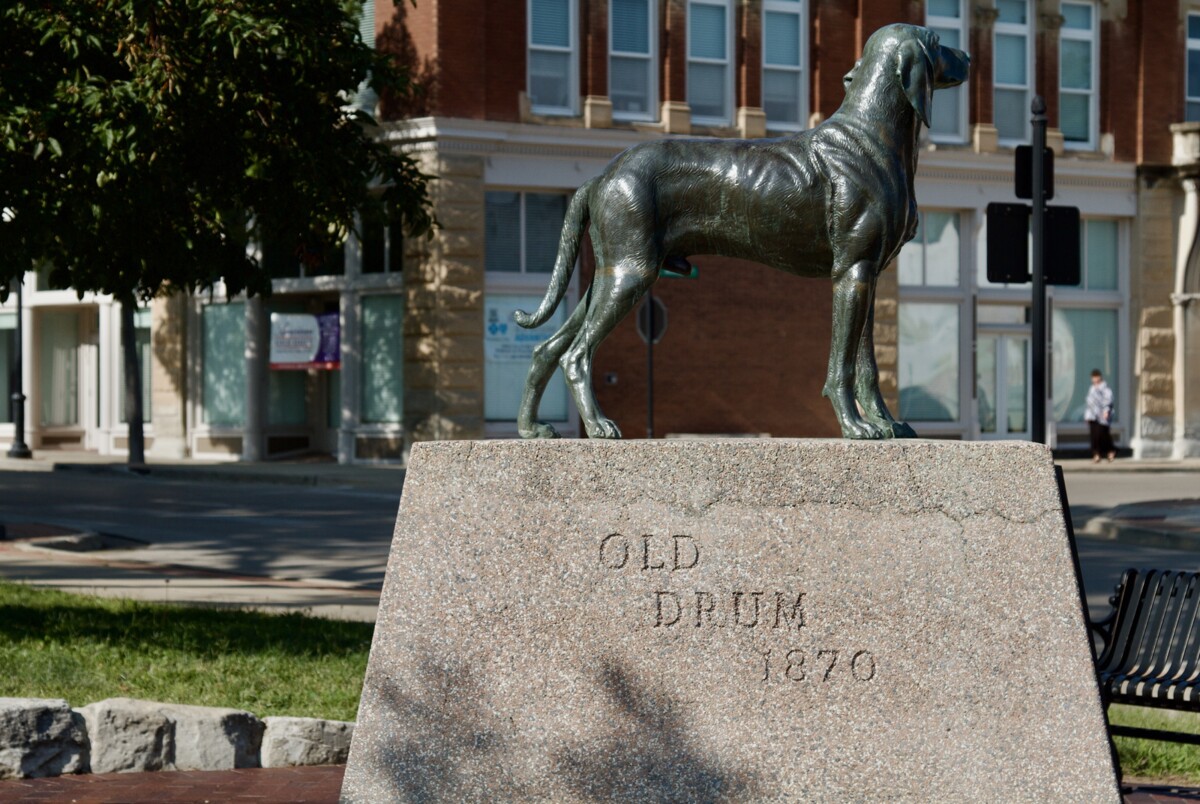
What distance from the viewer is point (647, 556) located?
570 cm

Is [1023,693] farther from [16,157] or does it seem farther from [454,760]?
[16,157]

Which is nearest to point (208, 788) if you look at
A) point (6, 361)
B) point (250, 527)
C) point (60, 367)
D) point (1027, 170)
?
point (1027, 170)

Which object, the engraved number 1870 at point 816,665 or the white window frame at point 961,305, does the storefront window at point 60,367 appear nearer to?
the white window frame at point 961,305

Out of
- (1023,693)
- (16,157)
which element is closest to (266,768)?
(1023,693)

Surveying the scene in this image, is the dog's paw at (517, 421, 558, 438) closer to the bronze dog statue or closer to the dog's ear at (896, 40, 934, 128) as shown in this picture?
the bronze dog statue

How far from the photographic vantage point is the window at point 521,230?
30.5 meters

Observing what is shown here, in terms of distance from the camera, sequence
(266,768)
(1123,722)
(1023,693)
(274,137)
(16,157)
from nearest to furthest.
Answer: (1023,693) < (266,768) < (1123,722) < (16,157) < (274,137)

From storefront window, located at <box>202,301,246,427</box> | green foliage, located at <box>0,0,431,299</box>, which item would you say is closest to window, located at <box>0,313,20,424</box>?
storefront window, located at <box>202,301,246,427</box>

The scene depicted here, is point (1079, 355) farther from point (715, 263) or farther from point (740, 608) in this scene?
point (740, 608)

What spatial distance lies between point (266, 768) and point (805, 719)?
8.07 feet

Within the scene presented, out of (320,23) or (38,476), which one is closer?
(320,23)

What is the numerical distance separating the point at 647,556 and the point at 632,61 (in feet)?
87.5

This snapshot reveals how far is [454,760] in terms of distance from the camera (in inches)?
225

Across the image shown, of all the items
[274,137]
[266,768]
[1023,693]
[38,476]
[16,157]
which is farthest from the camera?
[38,476]
